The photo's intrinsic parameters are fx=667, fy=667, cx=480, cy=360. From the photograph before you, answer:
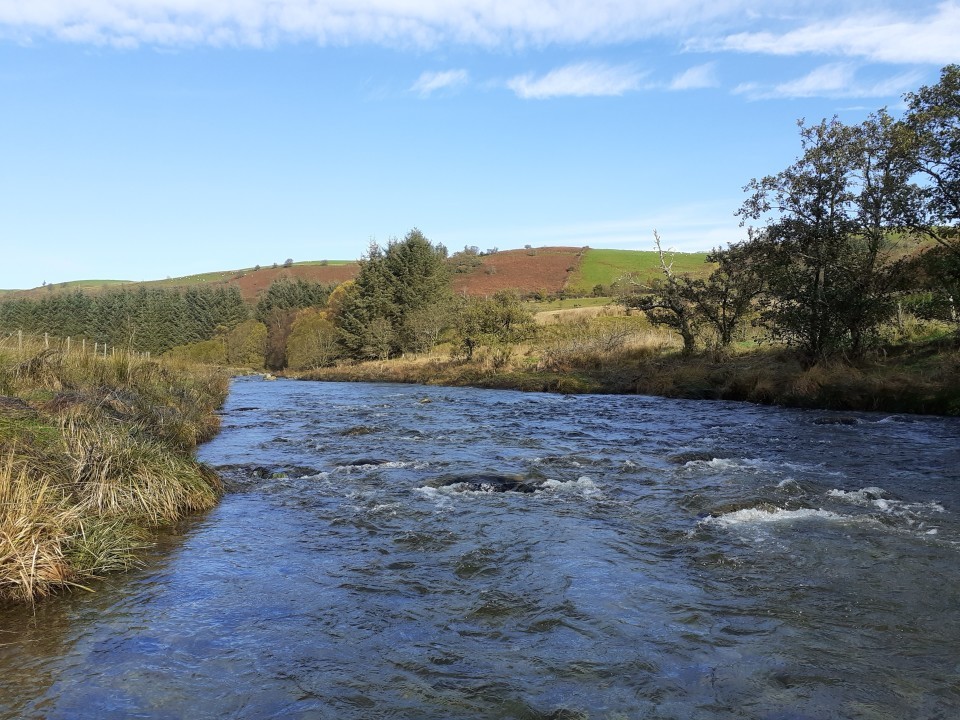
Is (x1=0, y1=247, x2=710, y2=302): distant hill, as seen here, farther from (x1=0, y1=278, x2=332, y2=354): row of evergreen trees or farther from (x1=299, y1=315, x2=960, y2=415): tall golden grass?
(x1=299, y1=315, x2=960, y2=415): tall golden grass

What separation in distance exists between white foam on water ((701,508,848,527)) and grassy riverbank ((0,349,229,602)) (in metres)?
7.66

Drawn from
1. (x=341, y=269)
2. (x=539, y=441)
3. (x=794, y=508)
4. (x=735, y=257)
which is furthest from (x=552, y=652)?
(x=341, y=269)

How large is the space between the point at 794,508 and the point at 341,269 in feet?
412

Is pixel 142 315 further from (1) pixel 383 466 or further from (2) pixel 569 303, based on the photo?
(1) pixel 383 466

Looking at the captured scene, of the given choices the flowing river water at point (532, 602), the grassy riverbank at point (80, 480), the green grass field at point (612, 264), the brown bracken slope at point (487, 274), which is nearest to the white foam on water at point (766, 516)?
the flowing river water at point (532, 602)

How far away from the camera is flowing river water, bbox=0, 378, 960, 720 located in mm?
4918

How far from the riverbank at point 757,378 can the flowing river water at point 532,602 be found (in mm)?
8056

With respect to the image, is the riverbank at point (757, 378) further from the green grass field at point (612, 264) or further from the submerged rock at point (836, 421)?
the green grass field at point (612, 264)

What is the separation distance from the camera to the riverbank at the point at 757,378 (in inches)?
816

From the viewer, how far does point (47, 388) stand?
51.2 feet

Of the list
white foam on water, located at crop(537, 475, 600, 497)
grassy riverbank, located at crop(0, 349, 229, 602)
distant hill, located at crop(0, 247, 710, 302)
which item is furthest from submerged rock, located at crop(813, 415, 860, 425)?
distant hill, located at crop(0, 247, 710, 302)

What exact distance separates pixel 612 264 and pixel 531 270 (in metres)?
12.3

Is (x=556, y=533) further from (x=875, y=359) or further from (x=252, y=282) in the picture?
(x=252, y=282)

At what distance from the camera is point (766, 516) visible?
31.4ft
